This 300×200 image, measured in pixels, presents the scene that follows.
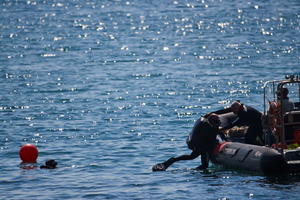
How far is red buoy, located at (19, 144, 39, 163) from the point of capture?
29.4m

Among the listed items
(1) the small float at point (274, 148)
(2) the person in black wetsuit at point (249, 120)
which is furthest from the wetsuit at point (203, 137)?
(2) the person in black wetsuit at point (249, 120)

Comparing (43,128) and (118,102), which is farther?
(118,102)

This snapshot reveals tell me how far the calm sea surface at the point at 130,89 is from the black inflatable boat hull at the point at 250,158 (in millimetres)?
363

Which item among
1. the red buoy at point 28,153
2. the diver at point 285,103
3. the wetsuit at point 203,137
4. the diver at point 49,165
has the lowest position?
the diver at point 49,165

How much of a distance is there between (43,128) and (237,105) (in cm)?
1289

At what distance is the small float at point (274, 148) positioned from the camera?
24.5 m

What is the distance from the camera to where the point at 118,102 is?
150 ft

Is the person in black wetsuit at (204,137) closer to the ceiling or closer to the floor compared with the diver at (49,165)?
closer to the ceiling

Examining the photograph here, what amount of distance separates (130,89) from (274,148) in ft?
84.4

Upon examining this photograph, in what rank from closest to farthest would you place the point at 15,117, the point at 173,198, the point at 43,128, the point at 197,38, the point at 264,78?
the point at 173,198, the point at 43,128, the point at 15,117, the point at 264,78, the point at 197,38

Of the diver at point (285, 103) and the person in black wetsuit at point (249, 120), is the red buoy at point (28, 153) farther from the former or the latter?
the diver at point (285, 103)

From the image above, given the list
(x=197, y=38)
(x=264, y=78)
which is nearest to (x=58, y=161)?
(x=264, y=78)

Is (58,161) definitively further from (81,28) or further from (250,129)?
(81,28)

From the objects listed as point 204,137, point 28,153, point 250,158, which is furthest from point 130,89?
point 250,158
